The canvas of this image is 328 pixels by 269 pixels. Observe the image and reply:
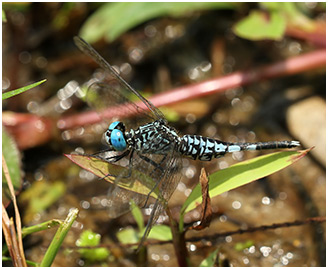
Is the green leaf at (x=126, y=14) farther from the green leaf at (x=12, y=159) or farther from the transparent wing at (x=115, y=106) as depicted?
the green leaf at (x=12, y=159)

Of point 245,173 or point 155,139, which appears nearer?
point 245,173

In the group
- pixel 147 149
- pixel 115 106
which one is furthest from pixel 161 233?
pixel 115 106

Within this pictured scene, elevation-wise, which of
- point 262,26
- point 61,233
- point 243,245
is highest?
point 262,26

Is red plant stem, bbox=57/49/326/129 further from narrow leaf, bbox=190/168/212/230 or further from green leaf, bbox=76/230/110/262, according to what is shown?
narrow leaf, bbox=190/168/212/230

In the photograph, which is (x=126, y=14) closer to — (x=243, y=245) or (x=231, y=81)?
(x=231, y=81)

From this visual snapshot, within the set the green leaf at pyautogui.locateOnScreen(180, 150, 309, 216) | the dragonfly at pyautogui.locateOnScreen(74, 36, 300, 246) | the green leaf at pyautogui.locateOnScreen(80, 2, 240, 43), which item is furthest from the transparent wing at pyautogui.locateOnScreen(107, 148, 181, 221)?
the green leaf at pyautogui.locateOnScreen(80, 2, 240, 43)
